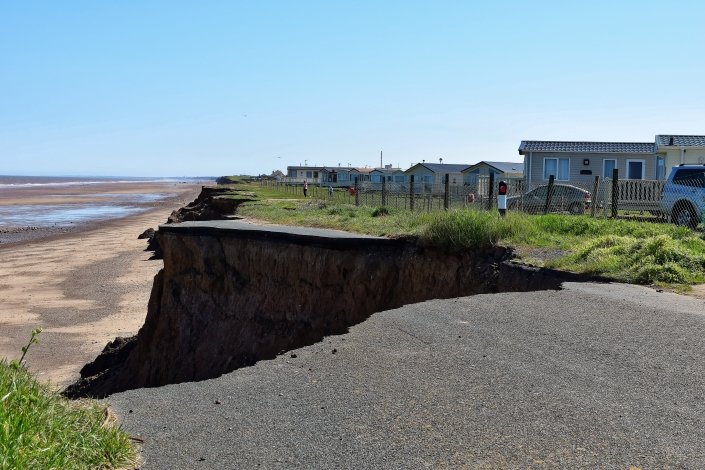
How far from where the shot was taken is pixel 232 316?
54.9 ft

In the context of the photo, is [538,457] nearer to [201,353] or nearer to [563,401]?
[563,401]

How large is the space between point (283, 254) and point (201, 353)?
2772 millimetres

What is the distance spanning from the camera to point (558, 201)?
25344 millimetres

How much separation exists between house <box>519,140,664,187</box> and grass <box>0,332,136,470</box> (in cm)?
3332

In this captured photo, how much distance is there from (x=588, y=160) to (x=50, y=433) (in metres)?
34.9

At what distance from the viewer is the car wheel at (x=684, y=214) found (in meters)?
18.4

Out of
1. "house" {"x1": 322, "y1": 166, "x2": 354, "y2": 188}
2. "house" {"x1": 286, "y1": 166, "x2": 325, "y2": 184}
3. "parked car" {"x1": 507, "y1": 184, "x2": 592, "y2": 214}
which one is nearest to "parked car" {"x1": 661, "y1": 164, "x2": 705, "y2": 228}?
"parked car" {"x1": 507, "y1": 184, "x2": 592, "y2": 214}

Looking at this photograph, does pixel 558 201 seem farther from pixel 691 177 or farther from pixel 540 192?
pixel 691 177

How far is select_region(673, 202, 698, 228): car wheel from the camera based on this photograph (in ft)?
60.3

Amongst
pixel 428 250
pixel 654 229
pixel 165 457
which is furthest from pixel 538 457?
pixel 654 229

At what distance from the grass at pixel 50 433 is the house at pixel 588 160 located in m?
33.3

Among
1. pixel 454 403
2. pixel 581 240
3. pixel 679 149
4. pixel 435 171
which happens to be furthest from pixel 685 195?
pixel 435 171

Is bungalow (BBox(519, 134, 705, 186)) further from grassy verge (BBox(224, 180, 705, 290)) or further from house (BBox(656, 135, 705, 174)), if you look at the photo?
grassy verge (BBox(224, 180, 705, 290))

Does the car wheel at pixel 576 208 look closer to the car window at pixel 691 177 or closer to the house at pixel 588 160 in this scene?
the car window at pixel 691 177
